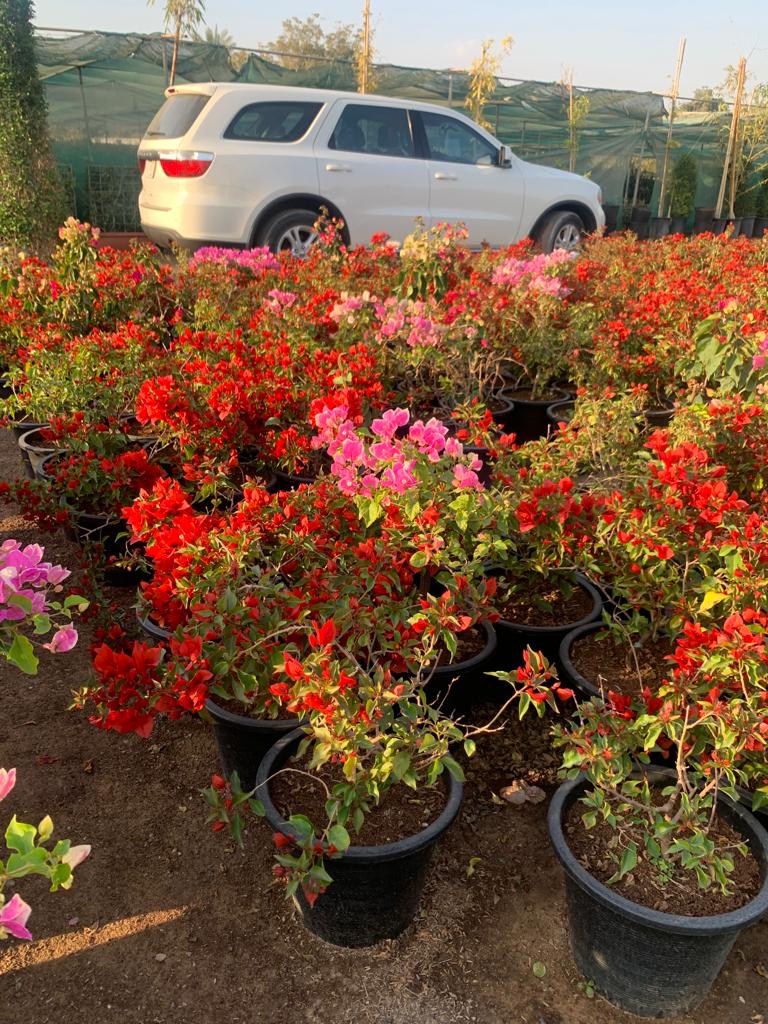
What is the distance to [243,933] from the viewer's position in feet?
5.92

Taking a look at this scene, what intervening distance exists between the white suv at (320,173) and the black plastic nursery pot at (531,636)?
5379 mm

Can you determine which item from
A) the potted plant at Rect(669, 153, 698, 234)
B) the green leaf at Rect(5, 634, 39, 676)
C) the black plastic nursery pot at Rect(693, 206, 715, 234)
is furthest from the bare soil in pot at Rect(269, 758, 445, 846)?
the black plastic nursery pot at Rect(693, 206, 715, 234)

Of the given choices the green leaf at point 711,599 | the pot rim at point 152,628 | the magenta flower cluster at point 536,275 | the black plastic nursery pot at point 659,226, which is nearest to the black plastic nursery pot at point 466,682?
the green leaf at point 711,599

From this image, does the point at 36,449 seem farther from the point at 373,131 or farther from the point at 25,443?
the point at 373,131

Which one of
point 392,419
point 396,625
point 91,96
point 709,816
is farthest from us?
point 91,96

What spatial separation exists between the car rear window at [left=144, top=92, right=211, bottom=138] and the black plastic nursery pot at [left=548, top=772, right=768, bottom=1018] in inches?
270

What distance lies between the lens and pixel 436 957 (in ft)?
5.79

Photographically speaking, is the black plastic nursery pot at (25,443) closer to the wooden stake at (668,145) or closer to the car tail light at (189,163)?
the car tail light at (189,163)

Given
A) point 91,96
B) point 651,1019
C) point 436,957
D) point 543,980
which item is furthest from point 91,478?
point 91,96

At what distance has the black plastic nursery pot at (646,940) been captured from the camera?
1.50 m

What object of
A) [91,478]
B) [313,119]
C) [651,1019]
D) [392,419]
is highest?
[313,119]

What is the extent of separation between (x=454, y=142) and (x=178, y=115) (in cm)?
286

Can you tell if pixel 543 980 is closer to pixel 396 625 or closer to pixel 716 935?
pixel 716 935

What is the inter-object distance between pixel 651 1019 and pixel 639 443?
6.30 feet
